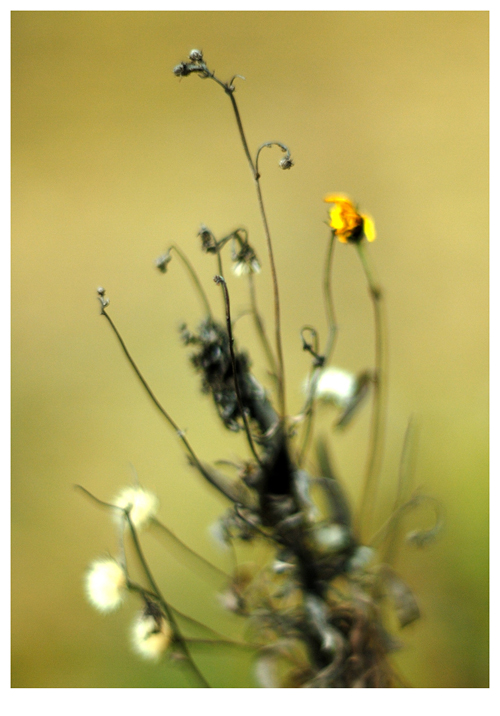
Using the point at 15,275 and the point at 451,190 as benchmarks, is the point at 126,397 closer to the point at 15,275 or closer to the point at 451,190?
the point at 15,275

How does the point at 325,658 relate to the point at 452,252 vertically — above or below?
below

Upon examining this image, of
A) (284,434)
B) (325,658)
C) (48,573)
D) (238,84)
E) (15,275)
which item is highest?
(238,84)

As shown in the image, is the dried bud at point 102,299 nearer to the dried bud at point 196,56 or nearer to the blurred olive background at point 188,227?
the dried bud at point 196,56

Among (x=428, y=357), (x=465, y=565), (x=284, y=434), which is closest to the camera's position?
(x=284, y=434)

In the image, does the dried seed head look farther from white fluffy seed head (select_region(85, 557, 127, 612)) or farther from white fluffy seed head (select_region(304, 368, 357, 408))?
white fluffy seed head (select_region(304, 368, 357, 408))

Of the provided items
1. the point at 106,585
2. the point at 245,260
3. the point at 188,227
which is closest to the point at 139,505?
the point at 106,585

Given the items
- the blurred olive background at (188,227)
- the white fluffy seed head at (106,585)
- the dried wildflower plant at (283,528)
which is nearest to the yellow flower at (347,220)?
the dried wildflower plant at (283,528)

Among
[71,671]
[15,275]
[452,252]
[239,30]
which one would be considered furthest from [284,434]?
[239,30]

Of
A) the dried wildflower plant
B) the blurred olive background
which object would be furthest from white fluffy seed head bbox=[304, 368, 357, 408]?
the blurred olive background
